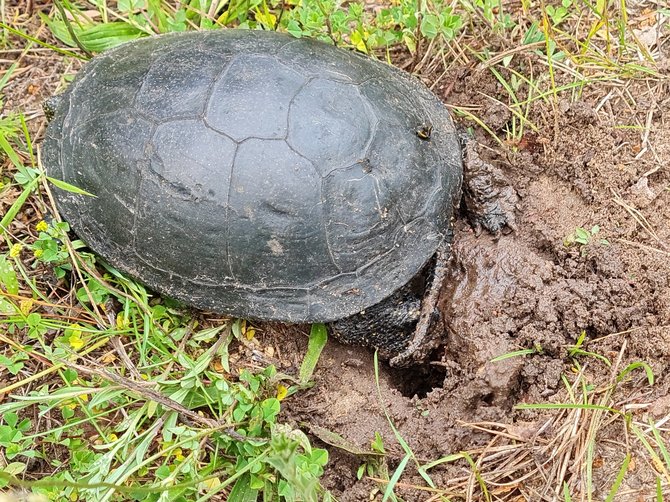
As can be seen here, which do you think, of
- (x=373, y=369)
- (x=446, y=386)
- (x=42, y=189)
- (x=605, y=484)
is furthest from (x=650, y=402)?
(x=42, y=189)

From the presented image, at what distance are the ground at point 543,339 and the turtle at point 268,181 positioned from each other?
0.74 feet

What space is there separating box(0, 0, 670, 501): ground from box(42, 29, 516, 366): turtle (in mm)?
226

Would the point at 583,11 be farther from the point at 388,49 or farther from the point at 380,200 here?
the point at 380,200

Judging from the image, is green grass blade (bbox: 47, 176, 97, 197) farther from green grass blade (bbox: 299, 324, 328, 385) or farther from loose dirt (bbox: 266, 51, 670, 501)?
green grass blade (bbox: 299, 324, 328, 385)

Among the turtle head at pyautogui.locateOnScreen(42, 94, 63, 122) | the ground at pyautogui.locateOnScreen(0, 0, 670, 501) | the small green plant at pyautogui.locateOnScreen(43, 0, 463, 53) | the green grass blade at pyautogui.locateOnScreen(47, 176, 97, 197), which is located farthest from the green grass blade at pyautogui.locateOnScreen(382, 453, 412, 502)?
the turtle head at pyautogui.locateOnScreen(42, 94, 63, 122)

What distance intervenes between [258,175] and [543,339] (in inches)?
52.7

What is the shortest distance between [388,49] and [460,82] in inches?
16.9

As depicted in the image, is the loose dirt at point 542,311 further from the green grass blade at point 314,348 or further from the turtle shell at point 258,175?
the turtle shell at point 258,175

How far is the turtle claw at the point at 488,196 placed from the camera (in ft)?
8.66

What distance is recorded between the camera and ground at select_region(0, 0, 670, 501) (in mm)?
2191

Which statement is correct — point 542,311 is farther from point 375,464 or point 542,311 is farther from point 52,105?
point 52,105

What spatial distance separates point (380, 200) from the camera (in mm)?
2273

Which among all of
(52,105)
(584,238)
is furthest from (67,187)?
(584,238)

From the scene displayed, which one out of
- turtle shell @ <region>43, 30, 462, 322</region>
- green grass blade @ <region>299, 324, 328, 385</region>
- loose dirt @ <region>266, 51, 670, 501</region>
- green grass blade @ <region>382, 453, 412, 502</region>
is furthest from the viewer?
green grass blade @ <region>299, 324, 328, 385</region>
